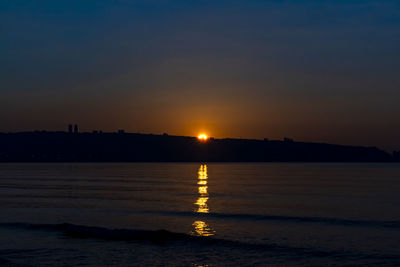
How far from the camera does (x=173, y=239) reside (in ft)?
124

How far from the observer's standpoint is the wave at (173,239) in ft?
104

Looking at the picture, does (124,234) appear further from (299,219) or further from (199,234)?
(299,219)

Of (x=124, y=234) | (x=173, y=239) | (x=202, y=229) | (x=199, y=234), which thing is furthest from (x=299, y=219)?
(x=124, y=234)

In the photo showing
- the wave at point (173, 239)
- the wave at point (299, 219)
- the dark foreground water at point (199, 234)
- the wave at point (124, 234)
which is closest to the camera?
the dark foreground water at point (199, 234)

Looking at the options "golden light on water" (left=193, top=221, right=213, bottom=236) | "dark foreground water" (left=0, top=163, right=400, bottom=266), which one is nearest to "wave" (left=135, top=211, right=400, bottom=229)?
"dark foreground water" (left=0, top=163, right=400, bottom=266)

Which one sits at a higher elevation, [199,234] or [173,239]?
[199,234]

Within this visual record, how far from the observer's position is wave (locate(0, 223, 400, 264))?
31.8 meters

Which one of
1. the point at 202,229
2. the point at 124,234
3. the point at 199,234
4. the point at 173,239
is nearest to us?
the point at 173,239

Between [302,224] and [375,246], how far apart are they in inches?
461

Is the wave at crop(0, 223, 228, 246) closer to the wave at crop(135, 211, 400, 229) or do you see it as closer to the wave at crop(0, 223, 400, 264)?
the wave at crop(0, 223, 400, 264)

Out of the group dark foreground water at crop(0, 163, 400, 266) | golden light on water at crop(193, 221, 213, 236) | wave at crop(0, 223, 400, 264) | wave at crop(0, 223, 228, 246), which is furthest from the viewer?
golden light on water at crop(193, 221, 213, 236)

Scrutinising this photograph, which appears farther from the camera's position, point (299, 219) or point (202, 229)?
point (299, 219)

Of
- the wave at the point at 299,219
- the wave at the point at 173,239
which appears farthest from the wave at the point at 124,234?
the wave at the point at 299,219

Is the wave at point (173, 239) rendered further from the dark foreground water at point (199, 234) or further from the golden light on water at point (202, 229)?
the golden light on water at point (202, 229)
